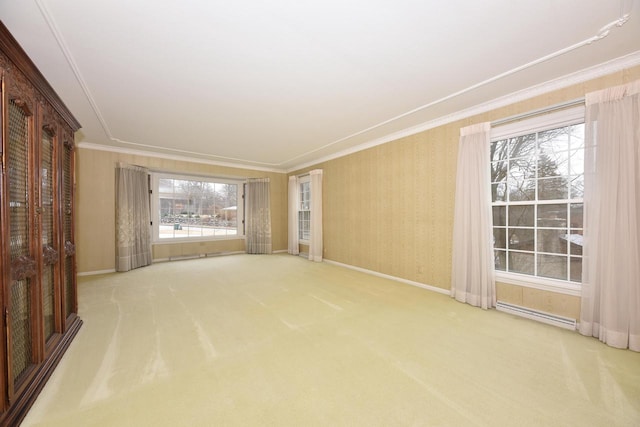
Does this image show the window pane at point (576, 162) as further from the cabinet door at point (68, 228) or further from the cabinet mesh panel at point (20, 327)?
the cabinet door at point (68, 228)

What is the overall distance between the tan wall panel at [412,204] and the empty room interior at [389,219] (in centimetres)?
3

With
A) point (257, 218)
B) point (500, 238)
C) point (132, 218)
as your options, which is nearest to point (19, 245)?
point (132, 218)

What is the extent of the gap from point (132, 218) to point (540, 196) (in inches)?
262

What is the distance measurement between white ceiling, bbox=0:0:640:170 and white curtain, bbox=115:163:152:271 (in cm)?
172

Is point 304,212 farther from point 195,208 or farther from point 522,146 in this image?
point 522,146

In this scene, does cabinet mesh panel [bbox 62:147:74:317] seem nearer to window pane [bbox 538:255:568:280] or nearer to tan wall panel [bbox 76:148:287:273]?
tan wall panel [bbox 76:148:287:273]

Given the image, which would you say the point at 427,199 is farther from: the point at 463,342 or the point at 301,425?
the point at 301,425

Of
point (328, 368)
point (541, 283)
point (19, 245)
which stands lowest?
point (328, 368)

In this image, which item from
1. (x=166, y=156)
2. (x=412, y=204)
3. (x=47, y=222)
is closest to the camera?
(x=47, y=222)

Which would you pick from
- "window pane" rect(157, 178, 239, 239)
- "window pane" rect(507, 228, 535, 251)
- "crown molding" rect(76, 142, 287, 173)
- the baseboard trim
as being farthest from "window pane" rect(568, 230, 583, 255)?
"window pane" rect(157, 178, 239, 239)

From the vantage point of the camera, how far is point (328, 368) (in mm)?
1852

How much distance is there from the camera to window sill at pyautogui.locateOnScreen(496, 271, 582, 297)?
2488mm

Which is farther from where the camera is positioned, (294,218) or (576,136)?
(294,218)

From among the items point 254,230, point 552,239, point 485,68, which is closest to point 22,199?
point 485,68
